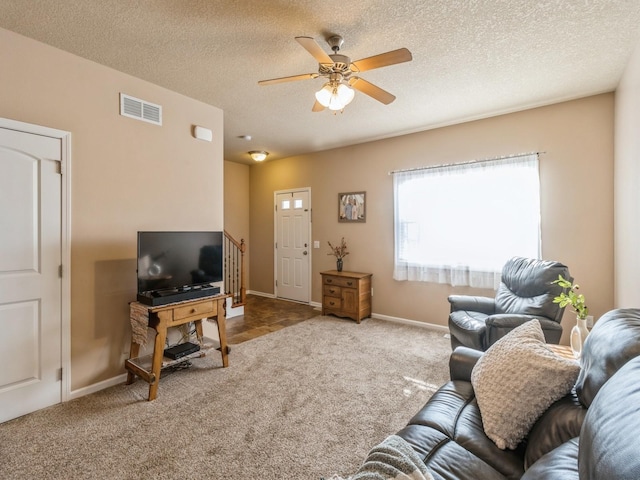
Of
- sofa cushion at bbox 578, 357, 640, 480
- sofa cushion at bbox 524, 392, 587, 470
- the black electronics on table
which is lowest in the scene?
sofa cushion at bbox 524, 392, 587, 470

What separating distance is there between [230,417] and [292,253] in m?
3.90

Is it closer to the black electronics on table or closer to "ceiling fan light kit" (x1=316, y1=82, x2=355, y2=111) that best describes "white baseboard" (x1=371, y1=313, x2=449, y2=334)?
the black electronics on table

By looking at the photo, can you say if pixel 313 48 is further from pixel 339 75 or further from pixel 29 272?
pixel 29 272

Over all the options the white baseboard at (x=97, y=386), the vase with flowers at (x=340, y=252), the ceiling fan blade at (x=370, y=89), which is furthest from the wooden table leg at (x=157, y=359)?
the vase with flowers at (x=340, y=252)

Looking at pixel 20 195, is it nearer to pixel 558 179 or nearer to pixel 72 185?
pixel 72 185

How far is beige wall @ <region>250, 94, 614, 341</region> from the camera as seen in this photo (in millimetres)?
3268

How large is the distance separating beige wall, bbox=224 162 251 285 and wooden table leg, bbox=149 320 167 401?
3877 mm

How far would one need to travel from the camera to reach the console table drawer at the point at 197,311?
267 centimetres

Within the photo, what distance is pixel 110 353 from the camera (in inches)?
109

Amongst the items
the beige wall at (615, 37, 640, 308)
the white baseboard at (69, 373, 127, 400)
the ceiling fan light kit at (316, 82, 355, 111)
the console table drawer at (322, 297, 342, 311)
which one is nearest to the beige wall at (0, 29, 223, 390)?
the white baseboard at (69, 373, 127, 400)

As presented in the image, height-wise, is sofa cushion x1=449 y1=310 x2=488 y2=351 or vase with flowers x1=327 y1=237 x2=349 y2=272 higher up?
vase with flowers x1=327 y1=237 x2=349 y2=272

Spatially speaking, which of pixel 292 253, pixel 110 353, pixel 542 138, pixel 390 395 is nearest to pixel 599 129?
pixel 542 138

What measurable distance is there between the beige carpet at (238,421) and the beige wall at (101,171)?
1.87ft

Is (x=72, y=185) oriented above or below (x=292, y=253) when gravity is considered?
above
